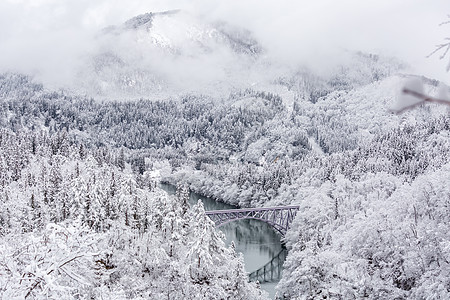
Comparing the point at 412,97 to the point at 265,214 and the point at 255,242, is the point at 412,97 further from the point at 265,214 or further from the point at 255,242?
the point at 265,214

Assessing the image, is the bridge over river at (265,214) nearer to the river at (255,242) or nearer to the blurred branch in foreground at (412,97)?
the river at (255,242)

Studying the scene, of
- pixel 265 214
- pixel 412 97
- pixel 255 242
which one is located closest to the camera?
pixel 412 97

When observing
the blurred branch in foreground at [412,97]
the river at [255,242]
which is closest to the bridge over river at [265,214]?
the river at [255,242]

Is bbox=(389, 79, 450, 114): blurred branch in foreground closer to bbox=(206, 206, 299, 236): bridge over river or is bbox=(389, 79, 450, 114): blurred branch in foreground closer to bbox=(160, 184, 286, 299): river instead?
bbox=(160, 184, 286, 299): river

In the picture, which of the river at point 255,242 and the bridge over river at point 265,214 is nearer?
the river at point 255,242

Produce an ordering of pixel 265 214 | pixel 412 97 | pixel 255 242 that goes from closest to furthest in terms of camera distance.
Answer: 1. pixel 412 97
2. pixel 255 242
3. pixel 265 214

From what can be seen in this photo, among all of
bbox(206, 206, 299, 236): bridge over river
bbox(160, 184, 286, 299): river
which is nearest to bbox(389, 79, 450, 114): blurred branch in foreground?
bbox(160, 184, 286, 299): river

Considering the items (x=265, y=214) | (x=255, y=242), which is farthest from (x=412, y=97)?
(x=265, y=214)

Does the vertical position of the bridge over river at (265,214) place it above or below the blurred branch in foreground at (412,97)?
below

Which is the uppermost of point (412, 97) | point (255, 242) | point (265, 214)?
point (412, 97)
